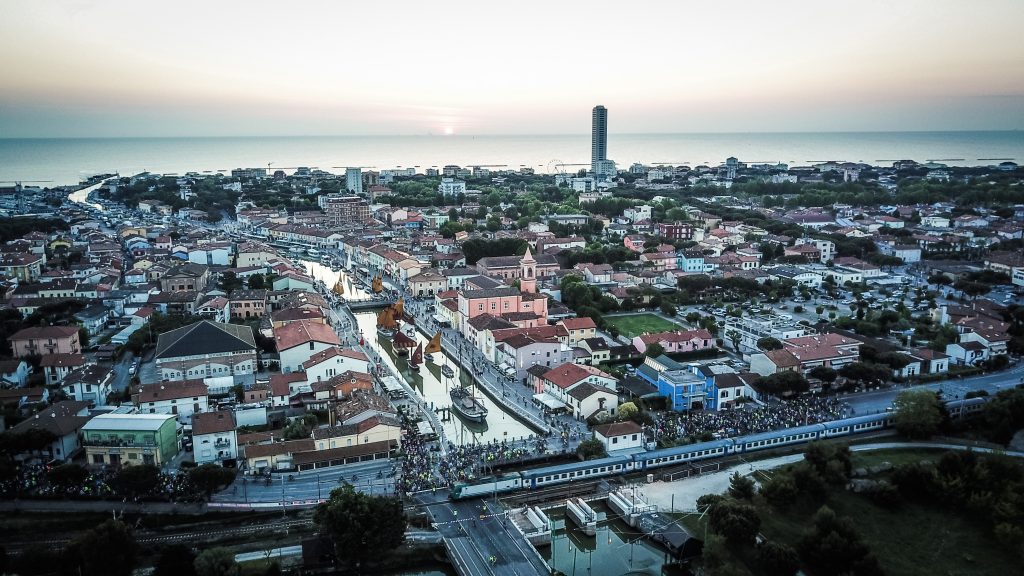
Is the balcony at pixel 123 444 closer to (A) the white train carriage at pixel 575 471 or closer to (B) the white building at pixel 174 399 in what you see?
(B) the white building at pixel 174 399

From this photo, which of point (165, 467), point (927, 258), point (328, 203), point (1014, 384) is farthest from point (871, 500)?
point (328, 203)

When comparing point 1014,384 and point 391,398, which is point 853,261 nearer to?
point 1014,384

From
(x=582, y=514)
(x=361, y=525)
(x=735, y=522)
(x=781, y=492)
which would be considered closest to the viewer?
(x=361, y=525)

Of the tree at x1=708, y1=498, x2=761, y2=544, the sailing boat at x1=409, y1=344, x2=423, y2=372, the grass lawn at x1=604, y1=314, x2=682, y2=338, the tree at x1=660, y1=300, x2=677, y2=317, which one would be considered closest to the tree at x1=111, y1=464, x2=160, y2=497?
the sailing boat at x1=409, y1=344, x2=423, y2=372

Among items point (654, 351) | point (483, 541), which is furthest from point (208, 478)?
point (654, 351)

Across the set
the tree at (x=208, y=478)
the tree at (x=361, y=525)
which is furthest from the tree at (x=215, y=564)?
the tree at (x=208, y=478)

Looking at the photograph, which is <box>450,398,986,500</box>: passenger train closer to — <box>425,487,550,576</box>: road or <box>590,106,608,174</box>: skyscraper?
<box>425,487,550,576</box>: road

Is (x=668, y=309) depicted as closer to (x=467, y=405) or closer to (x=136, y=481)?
(x=467, y=405)
